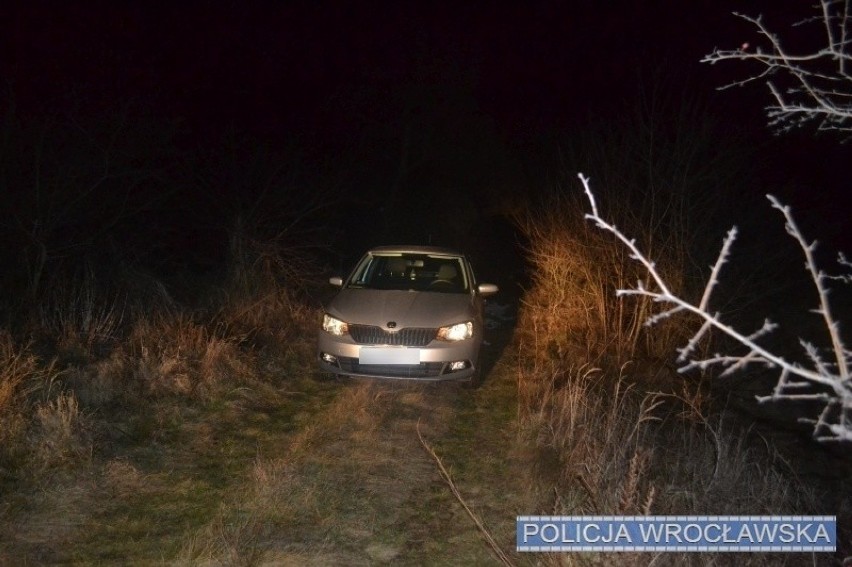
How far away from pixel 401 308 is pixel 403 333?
0.43 m

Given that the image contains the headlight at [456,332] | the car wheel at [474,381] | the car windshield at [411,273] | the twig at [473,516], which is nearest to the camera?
the twig at [473,516]

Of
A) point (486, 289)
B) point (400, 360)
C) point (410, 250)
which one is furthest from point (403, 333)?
point (410, 250)

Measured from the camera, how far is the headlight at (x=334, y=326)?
7.20m

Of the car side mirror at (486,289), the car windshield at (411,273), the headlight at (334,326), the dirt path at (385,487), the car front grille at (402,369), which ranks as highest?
the car windshield at (411,273)

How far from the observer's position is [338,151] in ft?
Answer: 55.9

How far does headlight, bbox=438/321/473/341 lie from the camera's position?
23.3 ft

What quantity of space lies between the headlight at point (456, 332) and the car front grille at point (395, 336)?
0.30ft

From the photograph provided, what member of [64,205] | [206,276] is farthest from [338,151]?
[64,205]

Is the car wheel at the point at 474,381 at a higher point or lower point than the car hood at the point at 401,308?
lower

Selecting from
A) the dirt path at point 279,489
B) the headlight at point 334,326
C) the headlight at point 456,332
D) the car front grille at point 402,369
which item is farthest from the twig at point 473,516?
the headlight at point 334,326

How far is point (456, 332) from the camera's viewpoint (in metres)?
7.22

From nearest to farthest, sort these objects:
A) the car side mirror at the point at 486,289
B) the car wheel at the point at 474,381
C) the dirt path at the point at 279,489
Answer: the dirt path at the point at 279,489 → the car wheel at the point at 474,381 → the car side mirror at the point at 486,289

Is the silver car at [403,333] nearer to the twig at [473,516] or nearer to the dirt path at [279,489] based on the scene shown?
the dirt path at [279,489]

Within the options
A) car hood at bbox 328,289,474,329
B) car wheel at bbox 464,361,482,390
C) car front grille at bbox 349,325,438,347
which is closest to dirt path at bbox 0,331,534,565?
car wheel at bbox 464,361,482,390
